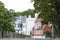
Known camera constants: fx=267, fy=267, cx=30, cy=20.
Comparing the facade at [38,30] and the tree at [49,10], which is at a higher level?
the facade at [38,30]

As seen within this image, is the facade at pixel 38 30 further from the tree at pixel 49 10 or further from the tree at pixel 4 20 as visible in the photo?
the tree at pixel 49 10

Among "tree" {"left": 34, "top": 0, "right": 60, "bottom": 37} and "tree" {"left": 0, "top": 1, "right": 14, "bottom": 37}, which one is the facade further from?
"tree" {"left": 34, "top": 0, "right": 60, "bottom": 37}

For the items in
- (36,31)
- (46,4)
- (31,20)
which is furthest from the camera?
(31,20)

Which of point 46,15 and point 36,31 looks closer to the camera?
point 46,15

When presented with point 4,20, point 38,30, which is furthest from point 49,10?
point 38,30

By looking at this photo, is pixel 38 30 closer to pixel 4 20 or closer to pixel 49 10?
pixel 4 20

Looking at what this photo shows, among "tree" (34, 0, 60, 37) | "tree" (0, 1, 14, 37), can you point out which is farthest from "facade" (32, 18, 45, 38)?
"tree" (34, 0, 60, 37)

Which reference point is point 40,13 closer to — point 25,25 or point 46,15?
point 46,15

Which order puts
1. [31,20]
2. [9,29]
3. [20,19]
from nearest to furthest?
[9,29]
[31,20]
[20,19]

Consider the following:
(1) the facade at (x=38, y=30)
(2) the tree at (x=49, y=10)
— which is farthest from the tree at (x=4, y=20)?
(1) the facade at (x=38, y=30)

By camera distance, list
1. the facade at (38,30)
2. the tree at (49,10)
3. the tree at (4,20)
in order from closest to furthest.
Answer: the tree at (49,10), the tree at (4,20), the facade at (38,30)

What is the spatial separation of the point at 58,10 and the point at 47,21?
5.85 ft

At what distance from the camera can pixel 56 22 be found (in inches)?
1130

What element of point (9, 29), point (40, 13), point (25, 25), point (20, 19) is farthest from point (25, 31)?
point (40, 13)
